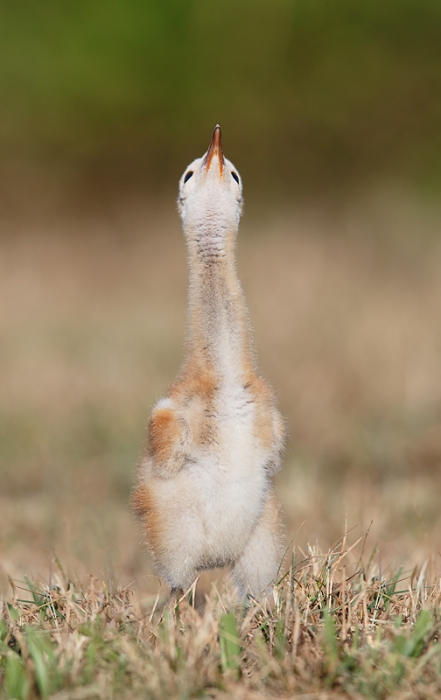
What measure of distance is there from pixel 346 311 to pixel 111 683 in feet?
21.5

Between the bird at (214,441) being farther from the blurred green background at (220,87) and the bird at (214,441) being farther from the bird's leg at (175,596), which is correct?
the blurred green background at (220,87)

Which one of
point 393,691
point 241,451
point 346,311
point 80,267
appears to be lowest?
point 393,691

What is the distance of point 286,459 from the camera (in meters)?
5.16

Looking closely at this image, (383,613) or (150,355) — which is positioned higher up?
(150,355)

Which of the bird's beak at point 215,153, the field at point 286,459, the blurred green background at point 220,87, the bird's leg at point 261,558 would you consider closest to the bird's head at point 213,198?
the bird's beak at point 215,153

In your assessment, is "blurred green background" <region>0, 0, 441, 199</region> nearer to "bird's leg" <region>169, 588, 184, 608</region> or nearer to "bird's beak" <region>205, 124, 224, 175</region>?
"bird's beak" <region>205, 124, 224, 175</region>

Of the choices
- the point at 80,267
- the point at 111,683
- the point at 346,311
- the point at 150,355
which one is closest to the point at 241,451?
the point at 111,683

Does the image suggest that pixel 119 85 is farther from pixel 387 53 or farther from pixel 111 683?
pixel 111 683

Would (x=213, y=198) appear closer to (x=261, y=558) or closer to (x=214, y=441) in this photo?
(x=214, y=441)

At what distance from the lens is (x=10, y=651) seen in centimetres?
215

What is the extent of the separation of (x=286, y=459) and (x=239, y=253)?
568cm

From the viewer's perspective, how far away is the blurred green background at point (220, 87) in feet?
44.4

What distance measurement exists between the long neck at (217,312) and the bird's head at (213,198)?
0.03m

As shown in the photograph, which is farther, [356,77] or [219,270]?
[356,77]
